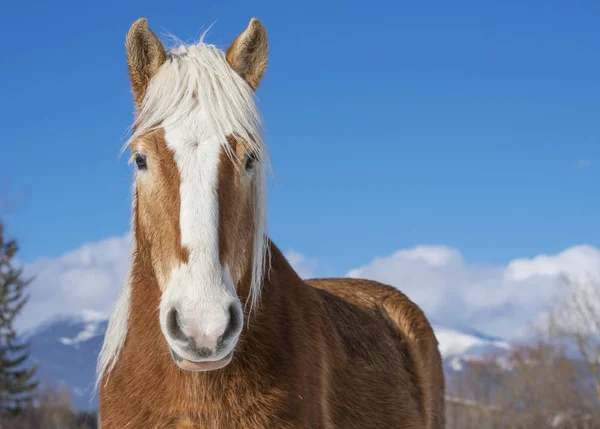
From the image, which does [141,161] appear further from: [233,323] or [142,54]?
[233,323]

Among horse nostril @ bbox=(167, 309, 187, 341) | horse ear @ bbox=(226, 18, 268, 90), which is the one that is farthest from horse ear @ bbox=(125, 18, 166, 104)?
horse nostril @ bbox=(167, 309, 187, 341)

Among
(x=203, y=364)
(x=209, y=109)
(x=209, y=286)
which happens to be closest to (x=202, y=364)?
(x=203, y=364)

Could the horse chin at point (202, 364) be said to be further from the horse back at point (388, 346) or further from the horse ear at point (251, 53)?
the horse ear at point (251, 53)

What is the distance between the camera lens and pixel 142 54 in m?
4.25

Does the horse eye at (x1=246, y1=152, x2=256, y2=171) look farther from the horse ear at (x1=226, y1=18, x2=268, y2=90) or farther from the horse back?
the horse back

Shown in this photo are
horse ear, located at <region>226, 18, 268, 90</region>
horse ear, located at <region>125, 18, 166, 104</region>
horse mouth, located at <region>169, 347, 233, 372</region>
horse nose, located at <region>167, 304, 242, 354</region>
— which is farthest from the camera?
horse ear, located at <region>226, 18, 268, 90</region>

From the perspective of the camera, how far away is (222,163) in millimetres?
3746

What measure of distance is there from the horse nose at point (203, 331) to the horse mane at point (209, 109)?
2.37 ft

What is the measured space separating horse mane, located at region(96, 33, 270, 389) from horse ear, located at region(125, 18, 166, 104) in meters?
0.09

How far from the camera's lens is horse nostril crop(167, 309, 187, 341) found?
3293 millimetres

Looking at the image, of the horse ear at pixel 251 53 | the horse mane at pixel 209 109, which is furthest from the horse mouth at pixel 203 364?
the horse ear at pixel 251 53

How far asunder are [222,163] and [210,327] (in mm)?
955

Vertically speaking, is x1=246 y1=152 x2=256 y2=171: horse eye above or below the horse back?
above

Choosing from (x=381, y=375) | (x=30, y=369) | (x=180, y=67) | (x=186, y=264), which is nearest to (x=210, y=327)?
(x=186, y=264)
